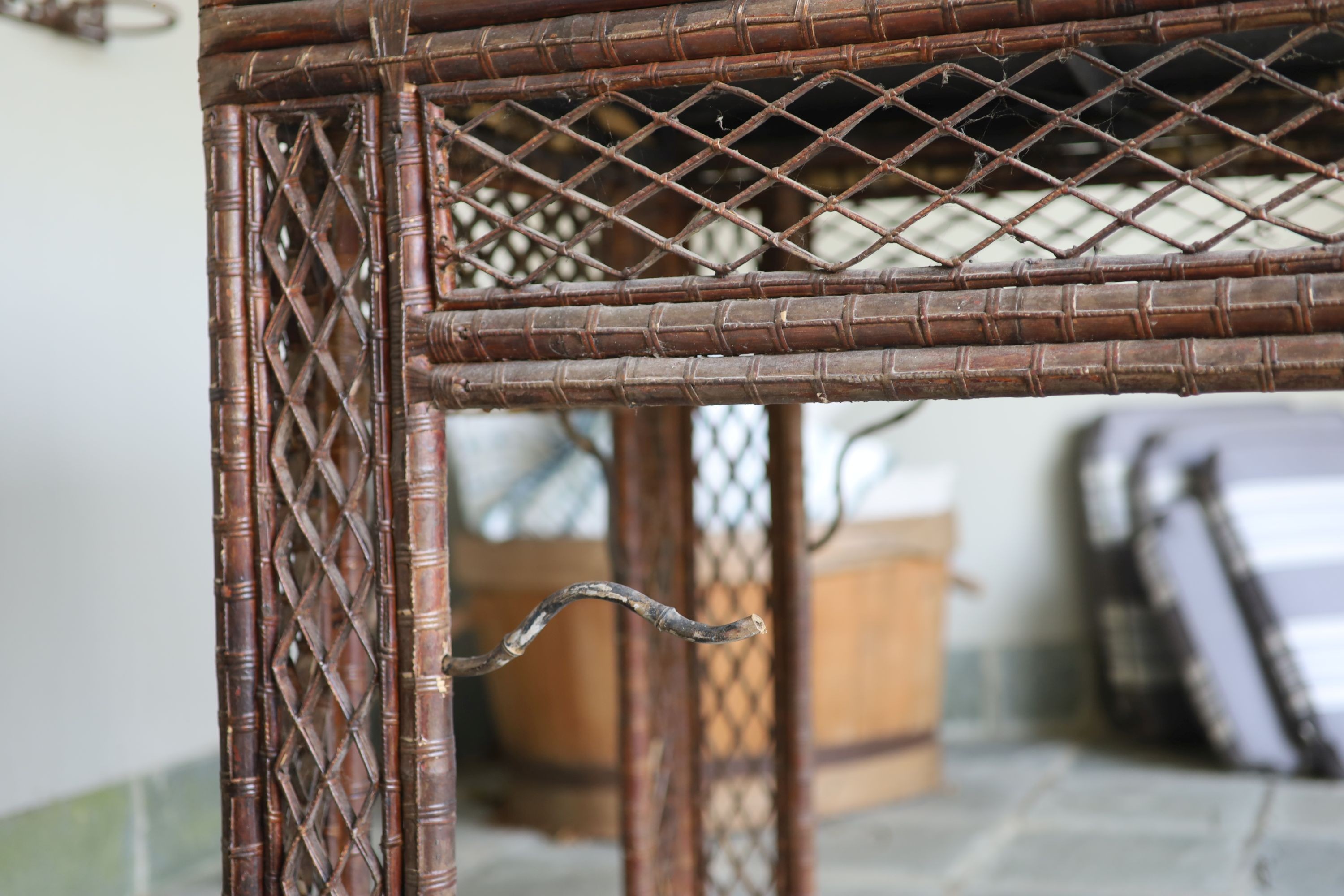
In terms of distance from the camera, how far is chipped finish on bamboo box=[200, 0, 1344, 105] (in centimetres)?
82

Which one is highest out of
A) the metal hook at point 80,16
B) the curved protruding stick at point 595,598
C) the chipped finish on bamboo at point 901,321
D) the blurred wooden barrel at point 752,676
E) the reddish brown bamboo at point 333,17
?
the metal hook at point 80,16

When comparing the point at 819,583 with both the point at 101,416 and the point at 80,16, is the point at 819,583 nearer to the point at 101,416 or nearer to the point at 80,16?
the point at 101,416

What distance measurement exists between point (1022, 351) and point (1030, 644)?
3303 mm

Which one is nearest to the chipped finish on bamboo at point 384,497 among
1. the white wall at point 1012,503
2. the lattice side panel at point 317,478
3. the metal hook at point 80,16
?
the lattice side panel at point 317,478

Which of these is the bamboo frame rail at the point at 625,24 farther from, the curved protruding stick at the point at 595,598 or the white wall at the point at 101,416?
the white wall at the point at 101,416

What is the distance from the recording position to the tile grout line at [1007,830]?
8.51 ft

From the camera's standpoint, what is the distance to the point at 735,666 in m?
2.18

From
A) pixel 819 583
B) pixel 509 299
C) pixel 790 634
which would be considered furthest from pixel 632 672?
pixel 819 583

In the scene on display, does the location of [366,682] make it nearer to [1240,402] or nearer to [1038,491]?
[1038,491]

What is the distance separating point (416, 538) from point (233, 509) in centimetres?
17

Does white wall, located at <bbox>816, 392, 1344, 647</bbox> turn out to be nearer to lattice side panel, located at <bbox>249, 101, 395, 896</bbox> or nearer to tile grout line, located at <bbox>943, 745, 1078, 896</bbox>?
tile grout line, located at <bbox>943, 745, 1078, 896</bbox>

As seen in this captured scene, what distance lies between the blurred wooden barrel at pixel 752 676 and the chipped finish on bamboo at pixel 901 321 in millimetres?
1988

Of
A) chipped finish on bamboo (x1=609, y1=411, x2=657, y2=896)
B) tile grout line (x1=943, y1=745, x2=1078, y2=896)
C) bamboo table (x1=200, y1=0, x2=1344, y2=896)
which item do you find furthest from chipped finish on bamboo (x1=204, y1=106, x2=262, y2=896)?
tile grout line (x1=943, y1=745, x2=1078, y2=896)

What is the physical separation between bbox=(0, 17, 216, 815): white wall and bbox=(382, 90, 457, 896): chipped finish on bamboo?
55.4 inches
